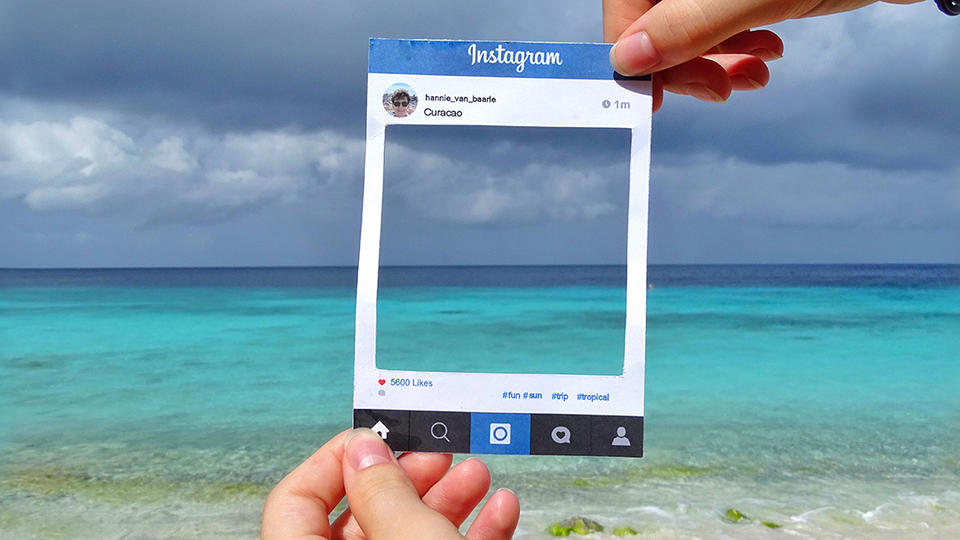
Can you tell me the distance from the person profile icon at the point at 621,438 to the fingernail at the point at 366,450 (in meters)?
0.38

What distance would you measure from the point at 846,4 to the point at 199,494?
5.31 m

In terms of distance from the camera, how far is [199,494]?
542 centimetres

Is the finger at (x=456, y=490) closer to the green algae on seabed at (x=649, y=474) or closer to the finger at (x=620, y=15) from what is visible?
the finger at (x=620, y=15)

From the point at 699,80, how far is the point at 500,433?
82 cm

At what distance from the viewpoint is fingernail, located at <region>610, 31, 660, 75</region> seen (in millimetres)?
1211

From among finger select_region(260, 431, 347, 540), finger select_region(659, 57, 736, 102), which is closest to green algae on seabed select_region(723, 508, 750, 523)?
finger select_region(659, 57, 736, 102)

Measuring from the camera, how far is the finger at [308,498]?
119 cm

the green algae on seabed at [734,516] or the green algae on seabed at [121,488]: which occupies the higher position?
the green algae on seabed at [734,516]

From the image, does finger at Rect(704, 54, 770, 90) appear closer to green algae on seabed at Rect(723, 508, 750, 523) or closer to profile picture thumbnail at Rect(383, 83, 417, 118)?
profile picture thumbnail at Rect(383, 83, 417, 118)

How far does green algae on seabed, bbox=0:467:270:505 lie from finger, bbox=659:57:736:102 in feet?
15.2

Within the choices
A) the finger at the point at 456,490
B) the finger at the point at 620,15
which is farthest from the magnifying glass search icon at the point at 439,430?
the finger at the point at 620,15

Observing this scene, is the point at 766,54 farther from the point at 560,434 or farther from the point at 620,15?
the point at 560,434

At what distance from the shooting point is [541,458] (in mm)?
5754

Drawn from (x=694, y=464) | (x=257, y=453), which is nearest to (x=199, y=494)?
(x=257, y=453)
